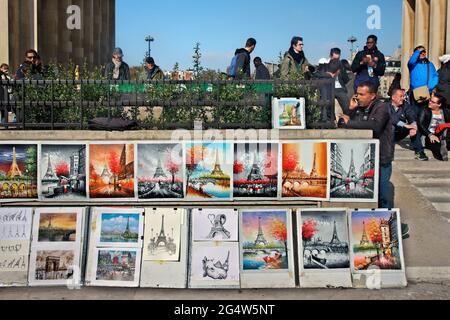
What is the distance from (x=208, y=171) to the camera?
7738 mm

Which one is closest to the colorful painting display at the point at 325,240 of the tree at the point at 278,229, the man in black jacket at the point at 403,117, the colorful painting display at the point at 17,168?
the tree at the point at 278,229

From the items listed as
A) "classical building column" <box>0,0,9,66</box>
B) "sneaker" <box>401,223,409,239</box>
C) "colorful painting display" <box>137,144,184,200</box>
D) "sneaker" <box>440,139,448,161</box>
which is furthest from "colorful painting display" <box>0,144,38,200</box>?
"classical building column" <box>0,0,9,66</box>

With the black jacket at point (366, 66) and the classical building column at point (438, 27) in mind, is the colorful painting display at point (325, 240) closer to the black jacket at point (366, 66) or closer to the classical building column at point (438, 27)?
the black jacket at point (366, 66)

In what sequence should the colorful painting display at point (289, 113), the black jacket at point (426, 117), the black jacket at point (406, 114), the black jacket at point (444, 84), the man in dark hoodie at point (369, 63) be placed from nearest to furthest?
the colorful painting display at point (289, 113) → the black jacket at point (406, 114) → the black jacket at point (426, 117) → the black jacket at point (444, 84) → the man in dark hoodie at point (369, 63)

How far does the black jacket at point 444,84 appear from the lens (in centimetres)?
1302

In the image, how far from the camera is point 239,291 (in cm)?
712

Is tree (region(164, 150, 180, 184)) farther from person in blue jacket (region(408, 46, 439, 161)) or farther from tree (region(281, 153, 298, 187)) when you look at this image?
person in blue jacket (region(408, 46, 439, 161))

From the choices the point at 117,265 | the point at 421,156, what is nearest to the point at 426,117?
the point at 421,156

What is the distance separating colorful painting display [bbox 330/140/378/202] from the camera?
780 centimetres

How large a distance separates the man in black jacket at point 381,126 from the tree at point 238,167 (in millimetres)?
1576

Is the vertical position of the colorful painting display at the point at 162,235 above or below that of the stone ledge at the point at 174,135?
below

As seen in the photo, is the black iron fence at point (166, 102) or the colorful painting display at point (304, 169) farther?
the black iron fence at point (166, 102)
